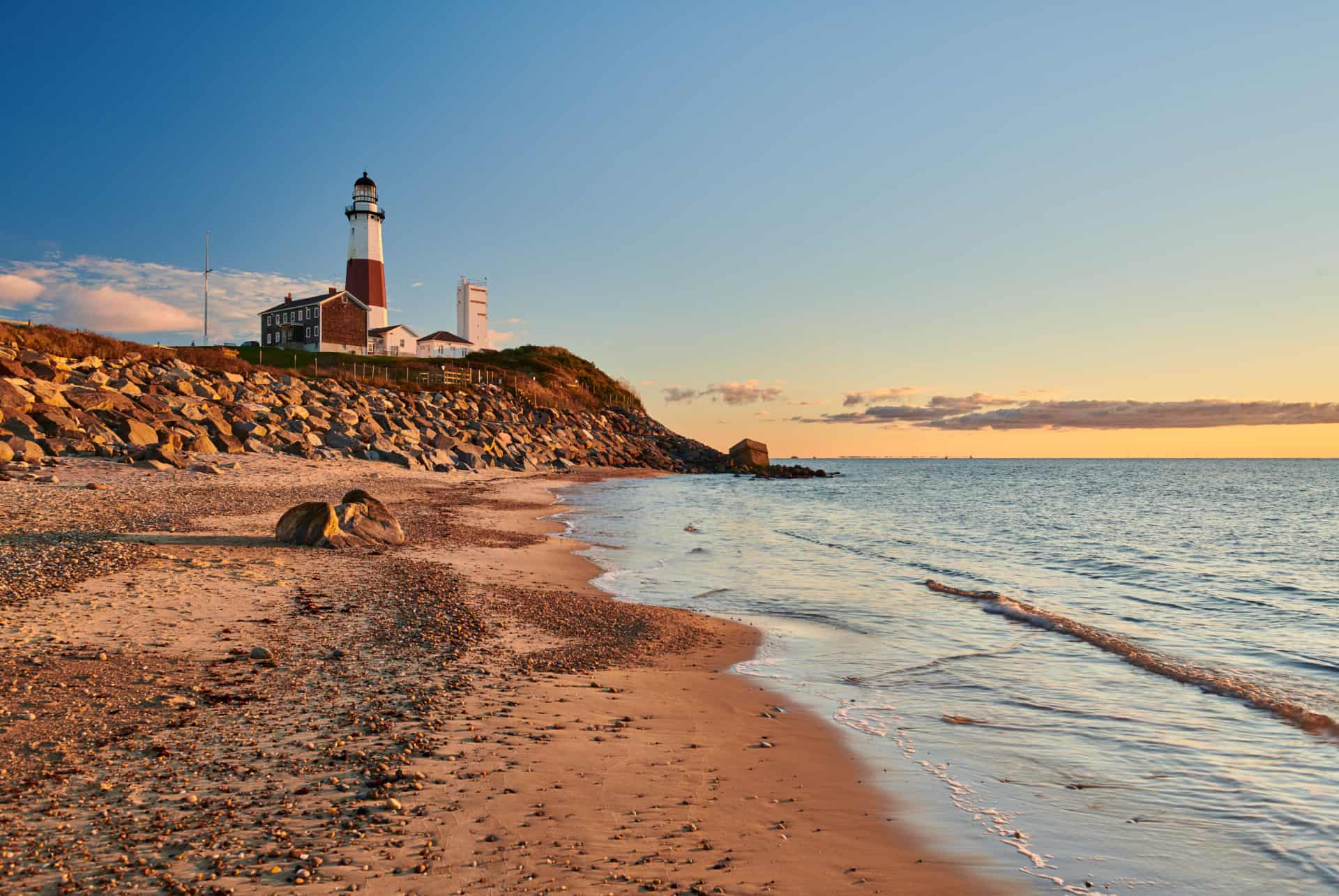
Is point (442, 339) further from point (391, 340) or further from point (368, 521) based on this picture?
point (368, 521)

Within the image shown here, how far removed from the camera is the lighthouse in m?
72.6

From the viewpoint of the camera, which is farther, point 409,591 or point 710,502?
point 710,502

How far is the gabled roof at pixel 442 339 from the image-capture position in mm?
82125

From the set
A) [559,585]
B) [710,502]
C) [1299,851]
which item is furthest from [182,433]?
[1299,851]

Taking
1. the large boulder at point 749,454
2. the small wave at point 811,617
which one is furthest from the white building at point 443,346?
the small wave at point 811,617

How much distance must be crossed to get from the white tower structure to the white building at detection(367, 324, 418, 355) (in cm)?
1280

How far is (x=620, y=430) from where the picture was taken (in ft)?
240

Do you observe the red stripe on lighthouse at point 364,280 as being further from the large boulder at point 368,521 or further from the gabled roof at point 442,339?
the large boulder at point 368,521

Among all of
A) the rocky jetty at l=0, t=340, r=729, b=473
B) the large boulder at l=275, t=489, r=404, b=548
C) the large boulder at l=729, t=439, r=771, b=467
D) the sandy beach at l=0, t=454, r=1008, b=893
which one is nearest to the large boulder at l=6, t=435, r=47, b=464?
the rocky jetty at l=0, t=340, r=729, b=473

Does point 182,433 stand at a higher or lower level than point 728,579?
higher

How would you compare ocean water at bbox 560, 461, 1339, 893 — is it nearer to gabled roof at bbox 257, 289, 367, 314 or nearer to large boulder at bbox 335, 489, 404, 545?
large boulder at bbox 335, 489, 404, 545

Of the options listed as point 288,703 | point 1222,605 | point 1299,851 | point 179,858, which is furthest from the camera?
point 1222,605

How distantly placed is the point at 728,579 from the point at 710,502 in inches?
866

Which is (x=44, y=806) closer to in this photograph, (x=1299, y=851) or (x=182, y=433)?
(x=1299, y=851)
